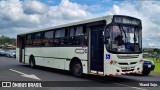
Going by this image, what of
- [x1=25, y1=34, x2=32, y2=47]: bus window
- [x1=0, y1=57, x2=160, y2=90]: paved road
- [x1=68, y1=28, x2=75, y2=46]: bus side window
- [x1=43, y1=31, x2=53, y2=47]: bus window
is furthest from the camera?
[x1=25, y1=34, x2=32, y2=47]: bus window

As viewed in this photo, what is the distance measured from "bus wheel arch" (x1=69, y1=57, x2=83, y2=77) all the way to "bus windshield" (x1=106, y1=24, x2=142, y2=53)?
2.84 meters

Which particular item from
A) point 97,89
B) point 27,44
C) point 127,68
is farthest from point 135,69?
point 27,44

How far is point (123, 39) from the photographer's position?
13.6 m

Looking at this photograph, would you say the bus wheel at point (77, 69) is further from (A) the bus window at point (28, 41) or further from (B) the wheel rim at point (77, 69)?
(A) the bus window at point (28, 41)

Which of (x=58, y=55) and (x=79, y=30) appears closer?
(x=79, y=30)

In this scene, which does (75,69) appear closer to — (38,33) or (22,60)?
(38,33)

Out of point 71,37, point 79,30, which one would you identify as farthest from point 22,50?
point 79,30

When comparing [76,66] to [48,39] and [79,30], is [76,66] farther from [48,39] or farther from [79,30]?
[48,39]

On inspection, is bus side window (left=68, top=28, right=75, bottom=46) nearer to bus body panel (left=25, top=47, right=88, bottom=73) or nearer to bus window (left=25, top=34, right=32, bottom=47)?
bus body panel (left=25, top=47, right=88, bottom=73)

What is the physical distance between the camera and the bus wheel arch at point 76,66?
1540cm

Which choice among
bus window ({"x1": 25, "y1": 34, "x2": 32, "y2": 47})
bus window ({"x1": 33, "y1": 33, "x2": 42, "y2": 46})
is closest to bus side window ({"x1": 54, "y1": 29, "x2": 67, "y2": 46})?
bus window ({"x1": 33, "y1": 33, "x2": 42, "y2": 46})

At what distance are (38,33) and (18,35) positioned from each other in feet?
17.1

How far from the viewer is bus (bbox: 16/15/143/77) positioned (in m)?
13.2

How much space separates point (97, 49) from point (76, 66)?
A: 7.39 feet
